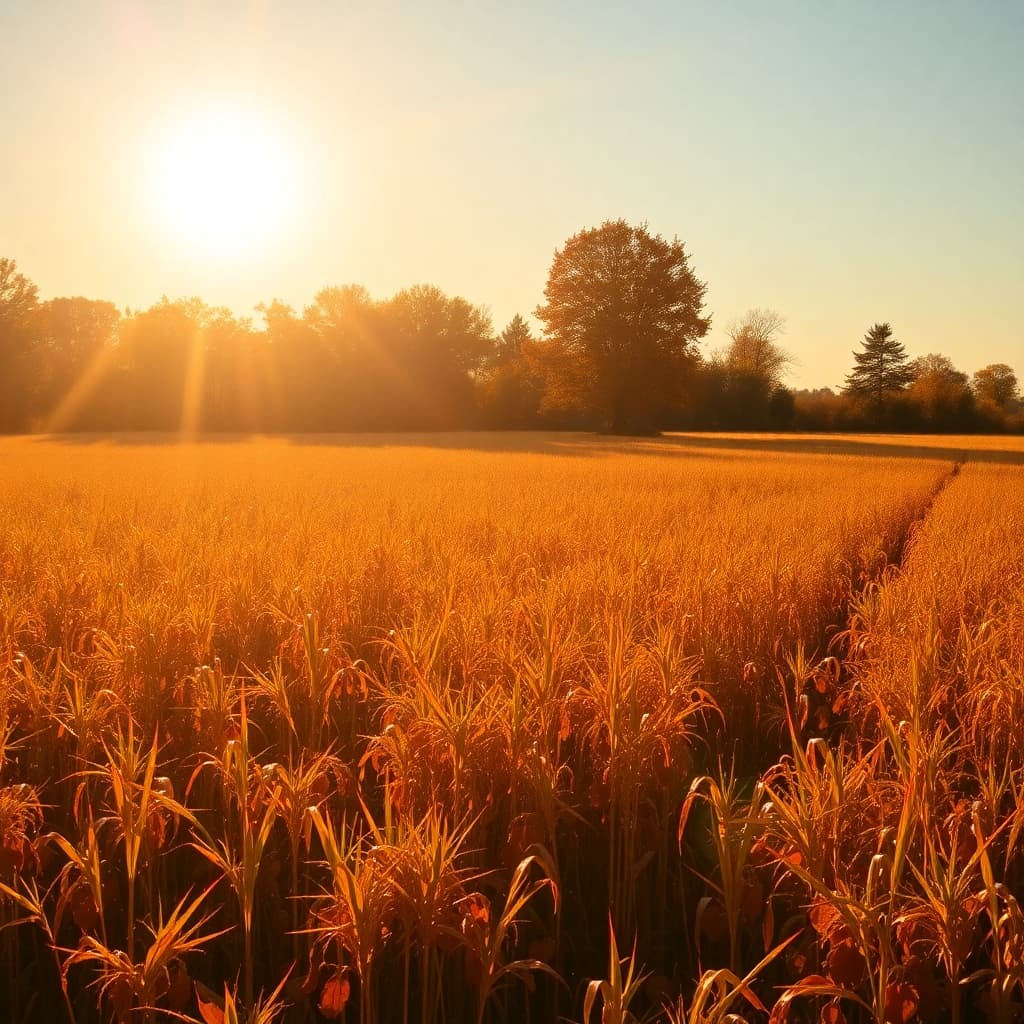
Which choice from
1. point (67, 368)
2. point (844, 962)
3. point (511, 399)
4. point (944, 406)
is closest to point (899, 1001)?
point (844, 962)

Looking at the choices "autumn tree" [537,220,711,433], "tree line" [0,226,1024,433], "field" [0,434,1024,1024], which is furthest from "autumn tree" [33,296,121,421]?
"field" [0,434,1024,1024]

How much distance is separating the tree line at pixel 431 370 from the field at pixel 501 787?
32154 mm

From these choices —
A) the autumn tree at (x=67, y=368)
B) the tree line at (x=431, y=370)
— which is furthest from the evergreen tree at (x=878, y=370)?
the autumn tree at (x=67, y=368)

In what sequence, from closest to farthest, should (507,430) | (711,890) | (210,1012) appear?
1. (210,1012)
2. (711,890)
3. (507,430)

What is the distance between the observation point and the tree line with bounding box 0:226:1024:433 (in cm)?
3688

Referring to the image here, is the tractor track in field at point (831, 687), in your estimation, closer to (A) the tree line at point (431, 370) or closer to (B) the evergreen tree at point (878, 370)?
(A) the tree line at point (431, 370)

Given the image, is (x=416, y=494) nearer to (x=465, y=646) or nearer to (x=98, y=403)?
(x=465, y=646)

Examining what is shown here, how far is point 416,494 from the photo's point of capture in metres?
11.0

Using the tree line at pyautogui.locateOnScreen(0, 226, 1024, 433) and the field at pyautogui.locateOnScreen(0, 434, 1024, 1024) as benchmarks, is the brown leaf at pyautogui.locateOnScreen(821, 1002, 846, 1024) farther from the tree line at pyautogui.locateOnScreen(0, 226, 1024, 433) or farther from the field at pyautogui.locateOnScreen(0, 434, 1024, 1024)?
the tree line at pyautogui.locateOnScreen(0, 226, 1024, 433)

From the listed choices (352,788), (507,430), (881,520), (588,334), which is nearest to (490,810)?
(352,788)

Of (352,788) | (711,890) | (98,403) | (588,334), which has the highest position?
(588,334)

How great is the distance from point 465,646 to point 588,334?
3499 centimetres

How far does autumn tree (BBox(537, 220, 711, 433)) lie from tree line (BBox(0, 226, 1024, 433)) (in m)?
0.07

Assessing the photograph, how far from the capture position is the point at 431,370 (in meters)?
48.6
